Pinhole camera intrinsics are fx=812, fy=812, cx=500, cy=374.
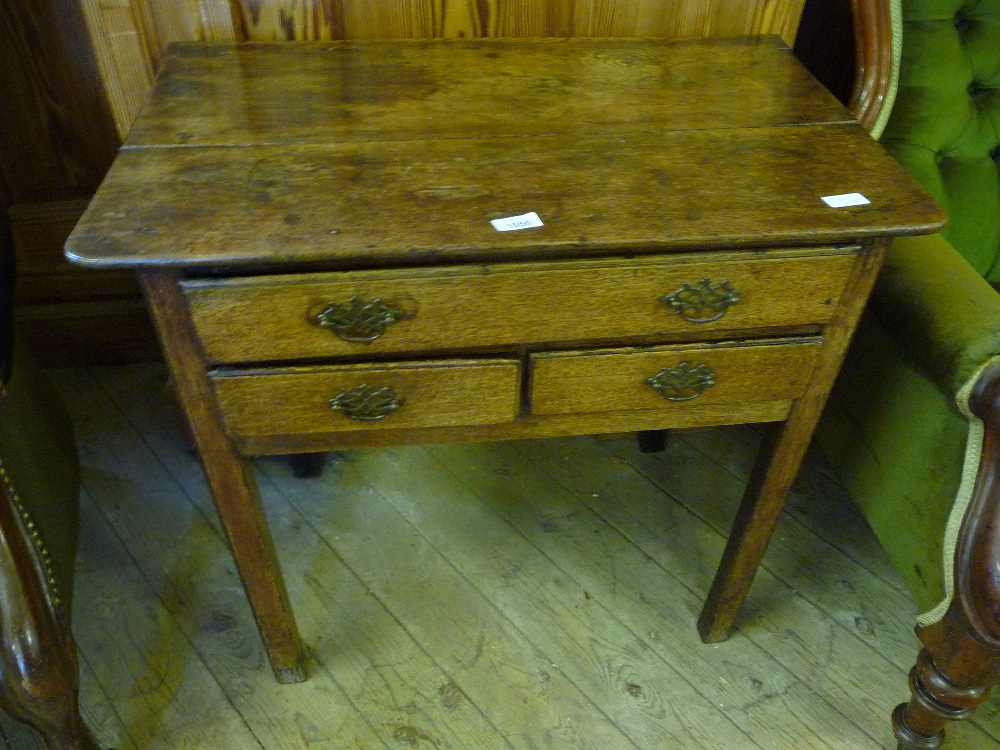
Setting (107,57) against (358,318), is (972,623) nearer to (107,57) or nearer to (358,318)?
(358,318)

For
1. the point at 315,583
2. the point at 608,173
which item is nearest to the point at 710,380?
the point at 608,173

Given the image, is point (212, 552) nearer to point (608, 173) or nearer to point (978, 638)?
point (608, 173)

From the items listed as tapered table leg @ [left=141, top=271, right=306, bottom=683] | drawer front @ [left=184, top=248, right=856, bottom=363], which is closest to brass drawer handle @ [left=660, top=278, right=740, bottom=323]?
drawer front @ [left=184, top=248, right=856, bottom=363]

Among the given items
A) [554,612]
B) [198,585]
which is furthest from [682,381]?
[198,585]

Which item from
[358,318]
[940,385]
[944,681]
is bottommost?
[944,681]

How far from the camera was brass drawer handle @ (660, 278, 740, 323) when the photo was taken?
0.84 meters

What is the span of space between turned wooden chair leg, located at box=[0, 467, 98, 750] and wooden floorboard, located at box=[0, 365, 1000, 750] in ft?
0.96

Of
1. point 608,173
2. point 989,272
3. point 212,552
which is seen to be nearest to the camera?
point 608,173

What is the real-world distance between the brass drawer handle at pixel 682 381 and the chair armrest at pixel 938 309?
28 centimetres

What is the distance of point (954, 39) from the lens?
1.23m

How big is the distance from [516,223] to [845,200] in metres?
0.35

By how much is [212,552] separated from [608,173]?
975mm

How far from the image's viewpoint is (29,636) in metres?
0.88

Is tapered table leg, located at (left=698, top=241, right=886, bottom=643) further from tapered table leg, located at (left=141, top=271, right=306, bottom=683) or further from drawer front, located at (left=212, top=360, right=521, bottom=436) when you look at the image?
tapered table leg, located at (left=141, top=271, right=306, bottom=683)
